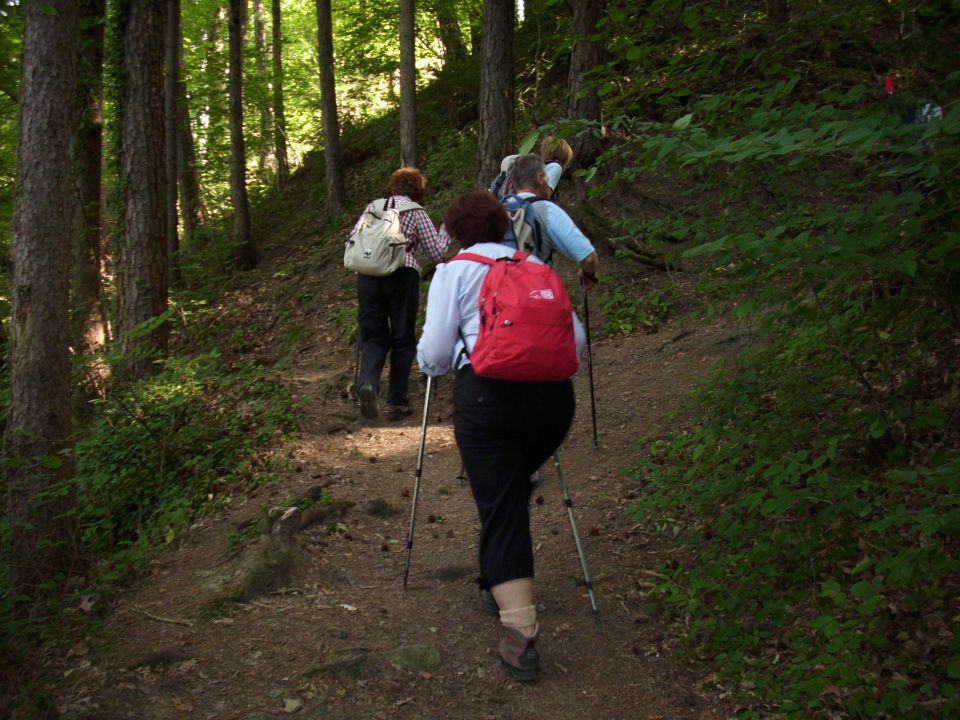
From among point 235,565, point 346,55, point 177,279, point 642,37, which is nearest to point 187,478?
point 235,565

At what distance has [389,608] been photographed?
485 centimetres

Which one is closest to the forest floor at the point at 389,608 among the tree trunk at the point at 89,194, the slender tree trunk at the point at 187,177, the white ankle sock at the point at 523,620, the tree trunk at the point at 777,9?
the white ankle sock at the point at 523,620

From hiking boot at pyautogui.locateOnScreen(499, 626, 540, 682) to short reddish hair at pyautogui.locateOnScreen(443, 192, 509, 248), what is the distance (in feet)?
6.21

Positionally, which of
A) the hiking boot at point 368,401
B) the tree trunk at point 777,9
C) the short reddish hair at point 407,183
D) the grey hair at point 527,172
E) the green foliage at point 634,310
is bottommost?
the hiking boot at point 368,401

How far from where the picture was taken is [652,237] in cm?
550

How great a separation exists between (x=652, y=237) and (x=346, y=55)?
56.4ft

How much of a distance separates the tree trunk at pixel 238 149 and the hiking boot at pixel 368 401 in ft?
32.9

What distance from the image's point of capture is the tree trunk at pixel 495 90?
10.4 m

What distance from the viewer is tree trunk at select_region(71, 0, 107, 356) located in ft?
33.2

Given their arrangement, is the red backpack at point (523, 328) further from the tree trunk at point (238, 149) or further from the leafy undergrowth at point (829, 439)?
the tree trunk at point (238, 149)

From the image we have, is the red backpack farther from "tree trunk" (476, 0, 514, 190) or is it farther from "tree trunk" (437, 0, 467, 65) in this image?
"tree trunk" (437, 0, 467, 65)

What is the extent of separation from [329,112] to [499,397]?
14.1 meters

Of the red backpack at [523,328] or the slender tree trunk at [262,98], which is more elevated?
the slender tree trunk at [262,98]

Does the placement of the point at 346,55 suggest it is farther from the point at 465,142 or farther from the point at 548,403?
the point at 548,403
